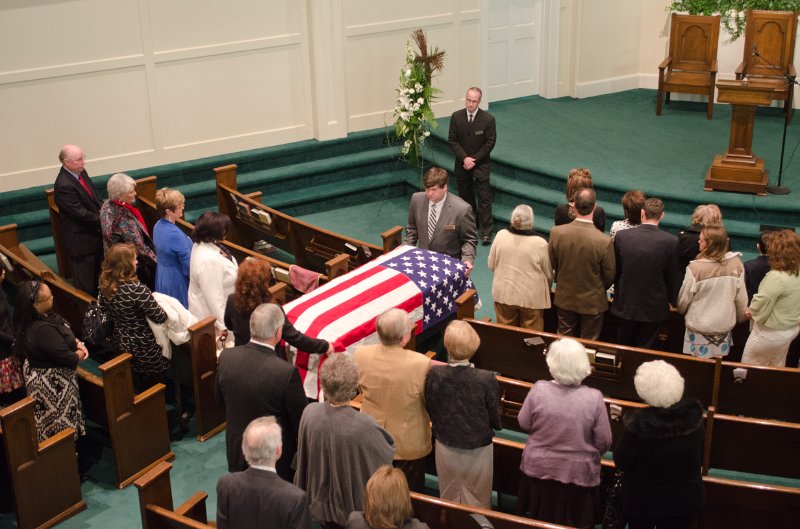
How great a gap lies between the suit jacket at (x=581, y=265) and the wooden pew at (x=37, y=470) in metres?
2.93

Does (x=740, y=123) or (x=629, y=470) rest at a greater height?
(x=740, y=123)

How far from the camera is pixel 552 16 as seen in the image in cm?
1172

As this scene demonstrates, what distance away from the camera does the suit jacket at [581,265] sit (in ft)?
18.6

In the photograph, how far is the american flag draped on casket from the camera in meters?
5.52

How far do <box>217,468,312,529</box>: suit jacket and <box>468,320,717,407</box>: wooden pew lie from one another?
7.21 ft

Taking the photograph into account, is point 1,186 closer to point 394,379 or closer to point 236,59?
point 236,59

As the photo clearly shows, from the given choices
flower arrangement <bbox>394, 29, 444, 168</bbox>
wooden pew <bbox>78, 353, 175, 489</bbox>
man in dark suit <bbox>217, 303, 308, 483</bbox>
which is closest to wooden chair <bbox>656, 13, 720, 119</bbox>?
flower arrangement <bbox>394, 29, 444, 168</bbox>

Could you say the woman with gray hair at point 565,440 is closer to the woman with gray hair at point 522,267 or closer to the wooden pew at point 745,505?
the wooden pew at point 745,505

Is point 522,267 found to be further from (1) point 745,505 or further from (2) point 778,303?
(1) point 745,505

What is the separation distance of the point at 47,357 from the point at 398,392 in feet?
6.68

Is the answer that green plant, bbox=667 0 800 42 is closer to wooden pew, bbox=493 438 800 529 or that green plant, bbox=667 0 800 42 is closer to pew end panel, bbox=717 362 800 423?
pew end panel, bbox=717 362 800 423

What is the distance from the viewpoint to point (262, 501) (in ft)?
12.0

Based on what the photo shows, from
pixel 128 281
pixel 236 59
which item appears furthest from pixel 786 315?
pixel 236 59

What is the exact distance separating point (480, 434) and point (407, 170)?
636 centimetres
